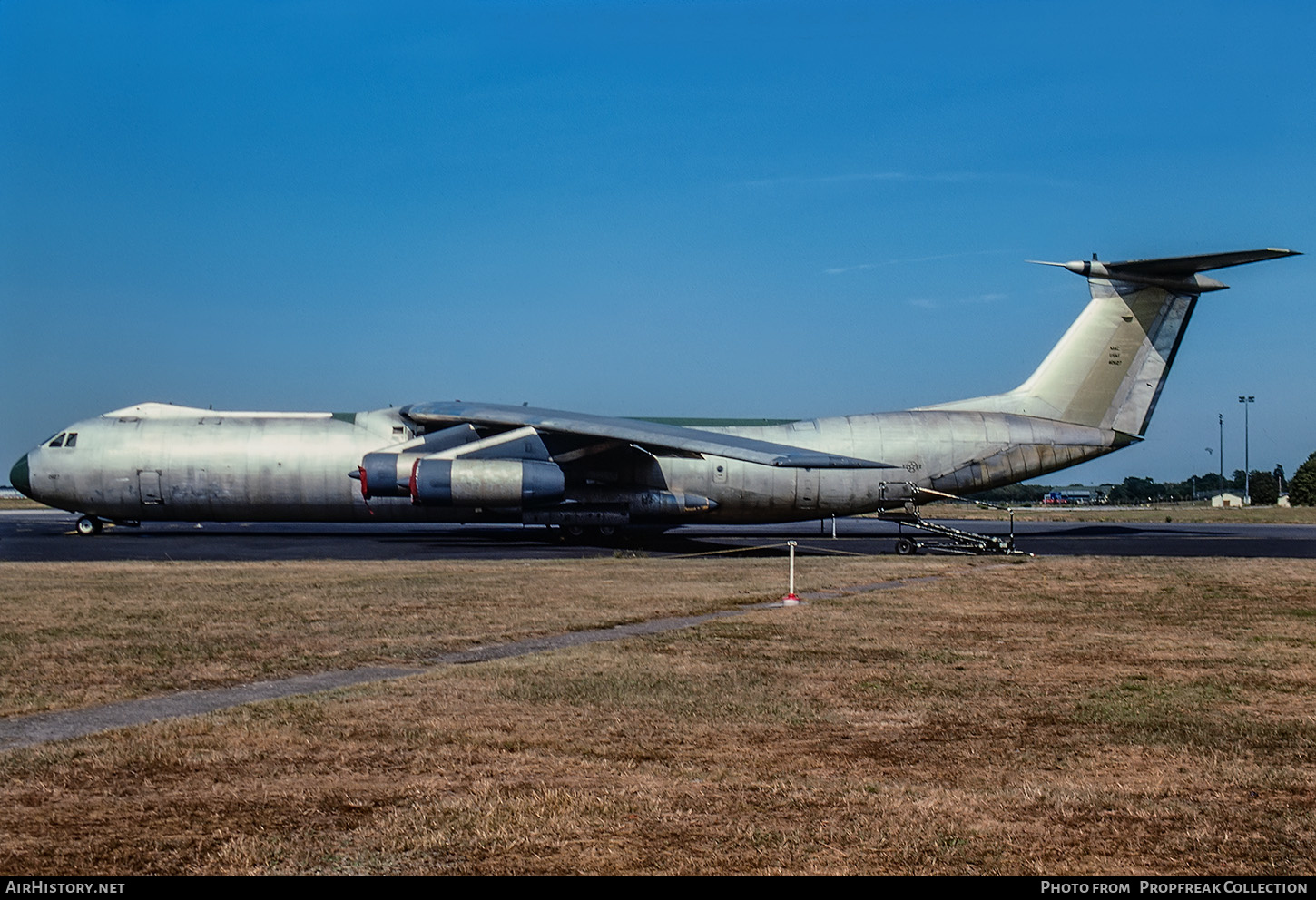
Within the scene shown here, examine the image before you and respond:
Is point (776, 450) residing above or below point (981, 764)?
above

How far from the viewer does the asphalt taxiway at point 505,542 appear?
27391mm

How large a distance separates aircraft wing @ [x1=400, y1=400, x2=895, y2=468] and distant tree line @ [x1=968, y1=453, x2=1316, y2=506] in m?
9.99

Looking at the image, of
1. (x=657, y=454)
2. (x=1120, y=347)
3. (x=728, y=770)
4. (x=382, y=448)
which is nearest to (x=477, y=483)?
(x=382, y=448)

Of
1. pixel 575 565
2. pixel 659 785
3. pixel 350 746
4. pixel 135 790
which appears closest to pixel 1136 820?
pixel 659 785

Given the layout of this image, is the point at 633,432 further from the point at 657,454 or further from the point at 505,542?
the point at 505,542

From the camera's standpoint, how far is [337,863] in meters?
5.12

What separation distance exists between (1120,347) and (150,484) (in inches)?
1048

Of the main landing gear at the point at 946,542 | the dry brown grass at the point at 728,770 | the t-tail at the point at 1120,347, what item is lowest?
the dry brown grass at the point at 728,770

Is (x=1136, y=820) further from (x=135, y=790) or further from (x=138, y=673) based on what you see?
(x=138, y=673)

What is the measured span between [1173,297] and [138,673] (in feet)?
93.3

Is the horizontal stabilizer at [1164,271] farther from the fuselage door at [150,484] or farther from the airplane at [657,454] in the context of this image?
the fuselage door at [150,484]

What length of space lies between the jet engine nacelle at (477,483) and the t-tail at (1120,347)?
1442cm

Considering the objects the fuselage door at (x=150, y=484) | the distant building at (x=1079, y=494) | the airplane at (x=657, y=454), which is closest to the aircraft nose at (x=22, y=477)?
the airplane at (x=657, y=454)

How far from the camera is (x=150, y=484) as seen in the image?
3105cm
